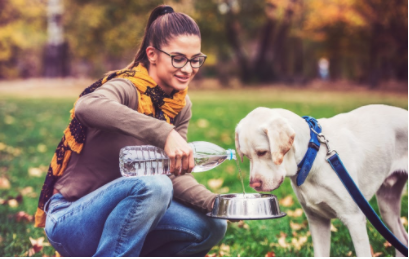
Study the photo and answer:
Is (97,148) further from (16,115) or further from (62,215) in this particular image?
(16,115)

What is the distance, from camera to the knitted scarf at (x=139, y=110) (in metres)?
2.91

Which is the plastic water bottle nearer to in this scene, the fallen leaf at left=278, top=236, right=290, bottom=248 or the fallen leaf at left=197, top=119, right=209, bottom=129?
the fallen leaf at left=278, top=236, right=290, bottom=248

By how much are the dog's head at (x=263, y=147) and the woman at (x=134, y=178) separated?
425mm

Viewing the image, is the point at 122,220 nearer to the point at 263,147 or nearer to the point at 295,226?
the point at 263,147

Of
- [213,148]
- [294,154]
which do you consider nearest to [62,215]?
[213,148]

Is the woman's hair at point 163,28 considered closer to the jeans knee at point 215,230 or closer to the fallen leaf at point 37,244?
the jeans knee at point 215,230

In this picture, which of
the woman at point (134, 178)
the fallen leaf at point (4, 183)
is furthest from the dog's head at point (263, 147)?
the fallen leaf at point (4, 183)

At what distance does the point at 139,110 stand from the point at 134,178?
0.45 m

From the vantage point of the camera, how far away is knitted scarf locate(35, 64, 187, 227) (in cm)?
291

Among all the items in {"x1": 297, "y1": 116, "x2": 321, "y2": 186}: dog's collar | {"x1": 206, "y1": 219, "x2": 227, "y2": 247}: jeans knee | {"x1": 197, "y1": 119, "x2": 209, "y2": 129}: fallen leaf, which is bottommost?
{"x1": 197, "y1": 119, "x2": 209, "y2": 129}: fallen leaf

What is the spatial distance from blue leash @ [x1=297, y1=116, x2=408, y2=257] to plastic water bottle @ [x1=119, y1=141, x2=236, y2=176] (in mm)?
450

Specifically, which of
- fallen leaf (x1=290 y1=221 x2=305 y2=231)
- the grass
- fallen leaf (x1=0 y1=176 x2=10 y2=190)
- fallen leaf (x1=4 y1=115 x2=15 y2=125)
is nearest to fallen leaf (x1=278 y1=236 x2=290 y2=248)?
the grass

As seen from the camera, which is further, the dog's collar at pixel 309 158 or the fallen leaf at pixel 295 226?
the fallen leaf at pixel 295 226

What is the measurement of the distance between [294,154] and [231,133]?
6.15m
